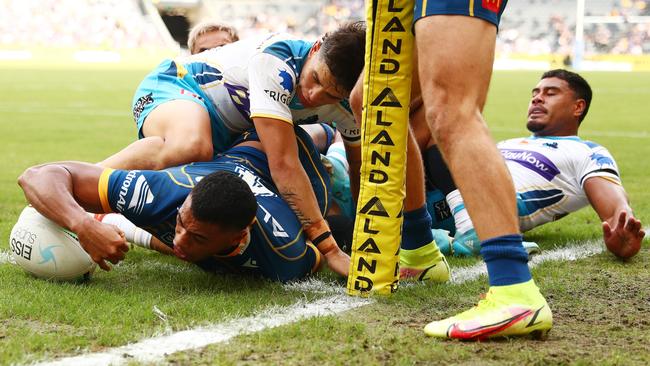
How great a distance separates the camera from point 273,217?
381 centimetres

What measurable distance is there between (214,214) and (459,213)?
2008mm

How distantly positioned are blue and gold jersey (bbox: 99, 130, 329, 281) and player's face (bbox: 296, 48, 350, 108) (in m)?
0.39

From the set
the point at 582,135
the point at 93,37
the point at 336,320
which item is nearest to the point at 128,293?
the point at 336,320

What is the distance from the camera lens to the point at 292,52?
14.3ft

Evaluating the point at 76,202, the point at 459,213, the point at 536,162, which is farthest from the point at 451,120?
the point at 536,162

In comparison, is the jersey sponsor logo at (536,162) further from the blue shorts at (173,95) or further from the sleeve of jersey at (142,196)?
the sleeve of jersey at (142,196)

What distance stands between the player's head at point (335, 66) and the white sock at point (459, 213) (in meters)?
1.03

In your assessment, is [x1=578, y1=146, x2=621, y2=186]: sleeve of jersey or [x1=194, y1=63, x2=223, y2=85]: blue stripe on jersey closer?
[x1=578, y1=146, x2=621, y2=186]: sleeve of jersey

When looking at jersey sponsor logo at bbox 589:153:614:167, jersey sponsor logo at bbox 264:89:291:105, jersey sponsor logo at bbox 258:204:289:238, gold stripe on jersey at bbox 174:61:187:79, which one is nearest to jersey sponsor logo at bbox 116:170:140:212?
jersey sponsor logo at bbox 258:204:289:238

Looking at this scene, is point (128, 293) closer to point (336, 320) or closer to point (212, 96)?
point (336, 320)

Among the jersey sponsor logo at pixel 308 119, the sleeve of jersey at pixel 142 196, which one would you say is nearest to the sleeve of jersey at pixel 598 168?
the jersey sponsor logo at pixel 308 119

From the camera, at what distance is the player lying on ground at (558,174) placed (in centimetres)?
460

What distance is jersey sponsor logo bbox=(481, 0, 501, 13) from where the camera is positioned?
298 cm

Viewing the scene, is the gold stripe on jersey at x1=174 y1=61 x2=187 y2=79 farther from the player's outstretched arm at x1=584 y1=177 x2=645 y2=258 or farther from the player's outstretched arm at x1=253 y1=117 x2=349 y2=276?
the player's outstretched arm at x1=584 y1=177 x2=645 y2=258
